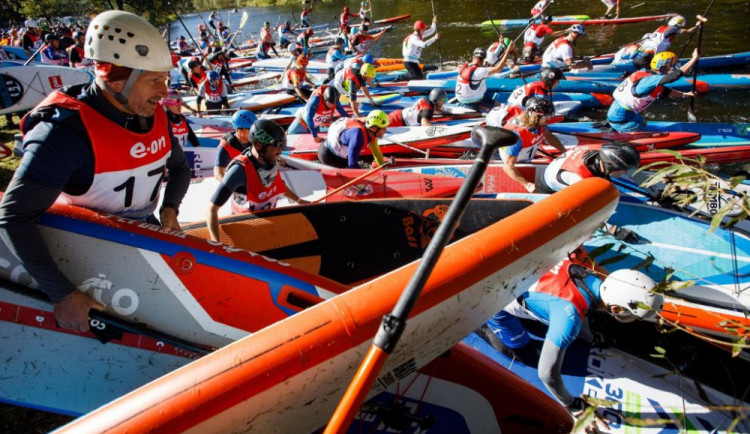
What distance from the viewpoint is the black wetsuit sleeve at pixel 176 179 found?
2.53 m

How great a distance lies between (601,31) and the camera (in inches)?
738

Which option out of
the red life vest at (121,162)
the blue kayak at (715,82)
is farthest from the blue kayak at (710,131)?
the red life vest at (121,162)

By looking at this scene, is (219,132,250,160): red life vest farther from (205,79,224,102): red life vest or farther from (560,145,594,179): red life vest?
(205,79,224,102): red life vest

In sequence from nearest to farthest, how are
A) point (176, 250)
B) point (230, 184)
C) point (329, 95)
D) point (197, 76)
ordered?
point (176, 250), point (230, 184), point (329, 95), point (197, 76)

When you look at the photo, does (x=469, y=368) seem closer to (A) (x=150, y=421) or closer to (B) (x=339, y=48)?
(A) (x=150, y=421)

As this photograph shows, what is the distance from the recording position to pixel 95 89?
1937 millimetres

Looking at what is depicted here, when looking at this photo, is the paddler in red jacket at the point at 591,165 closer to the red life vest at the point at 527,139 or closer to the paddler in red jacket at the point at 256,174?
the red life vest at the point at 527,139

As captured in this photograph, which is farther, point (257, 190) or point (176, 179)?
point (257, 190)

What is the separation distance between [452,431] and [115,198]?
233cm

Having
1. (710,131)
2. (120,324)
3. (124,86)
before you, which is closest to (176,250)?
(120,324)

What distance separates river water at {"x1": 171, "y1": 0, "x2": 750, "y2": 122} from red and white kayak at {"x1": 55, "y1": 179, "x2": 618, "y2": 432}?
10.4 m

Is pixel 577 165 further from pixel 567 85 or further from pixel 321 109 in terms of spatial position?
pixel 567 85

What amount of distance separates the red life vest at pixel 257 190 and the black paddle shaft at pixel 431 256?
9.73ft

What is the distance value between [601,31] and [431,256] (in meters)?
22.3
